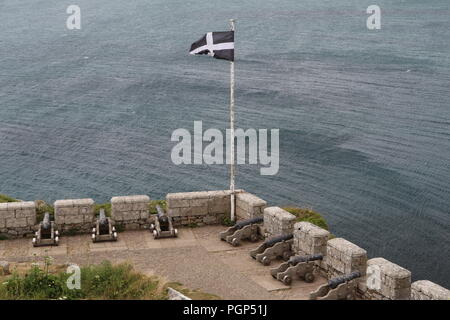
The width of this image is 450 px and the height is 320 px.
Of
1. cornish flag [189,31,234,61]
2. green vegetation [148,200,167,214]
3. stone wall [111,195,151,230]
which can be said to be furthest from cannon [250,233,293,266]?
cornish flag [189,31,234,61]

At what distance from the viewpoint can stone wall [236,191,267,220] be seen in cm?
3017

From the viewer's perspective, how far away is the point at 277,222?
28188mm

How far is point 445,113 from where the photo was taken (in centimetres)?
8719

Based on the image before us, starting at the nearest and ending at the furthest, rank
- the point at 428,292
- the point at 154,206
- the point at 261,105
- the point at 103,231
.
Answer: the point at 428,292 < the point at 103,231 < the point at 154,206 < the point at 261,105

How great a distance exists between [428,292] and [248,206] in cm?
1010

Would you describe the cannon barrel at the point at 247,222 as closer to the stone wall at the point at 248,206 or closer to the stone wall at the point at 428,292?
the stone wall at the point at 248,206

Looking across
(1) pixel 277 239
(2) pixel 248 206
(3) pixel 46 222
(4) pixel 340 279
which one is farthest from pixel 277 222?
(3) pixel 46 222

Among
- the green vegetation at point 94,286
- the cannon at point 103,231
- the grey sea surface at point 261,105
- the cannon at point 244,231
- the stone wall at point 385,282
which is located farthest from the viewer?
the grey sea surface at point 261,105

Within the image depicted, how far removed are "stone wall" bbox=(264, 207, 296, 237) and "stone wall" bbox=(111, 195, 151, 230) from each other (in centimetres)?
497

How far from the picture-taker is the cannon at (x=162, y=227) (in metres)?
30.2

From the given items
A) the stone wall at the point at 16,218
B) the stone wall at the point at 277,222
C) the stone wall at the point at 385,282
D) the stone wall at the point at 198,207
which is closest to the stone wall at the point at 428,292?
the stone wall at the point at 385,282

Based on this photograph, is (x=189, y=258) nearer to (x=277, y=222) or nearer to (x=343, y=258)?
(x=277, y=222)

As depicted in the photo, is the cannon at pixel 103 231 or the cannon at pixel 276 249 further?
the cannon at pixel 103 231

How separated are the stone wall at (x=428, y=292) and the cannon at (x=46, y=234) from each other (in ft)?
45.0
